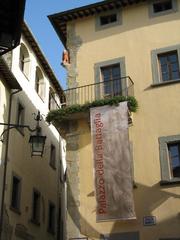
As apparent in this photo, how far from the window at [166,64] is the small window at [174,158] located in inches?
105

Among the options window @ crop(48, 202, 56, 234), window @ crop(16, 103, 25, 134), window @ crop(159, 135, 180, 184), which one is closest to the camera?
window @ crop(159, 135, 180, 184)

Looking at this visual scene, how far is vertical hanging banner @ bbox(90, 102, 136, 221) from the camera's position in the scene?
1411 centimetres

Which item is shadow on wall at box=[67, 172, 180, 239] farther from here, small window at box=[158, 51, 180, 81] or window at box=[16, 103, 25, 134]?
window at box=[16, 103, 25, 134]

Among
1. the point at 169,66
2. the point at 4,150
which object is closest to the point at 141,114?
the point at 169,66

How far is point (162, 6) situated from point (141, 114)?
5246 mm

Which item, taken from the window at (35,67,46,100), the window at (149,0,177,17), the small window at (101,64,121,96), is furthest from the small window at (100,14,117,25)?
the window at (35,67,46,100)

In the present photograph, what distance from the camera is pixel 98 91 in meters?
17.4

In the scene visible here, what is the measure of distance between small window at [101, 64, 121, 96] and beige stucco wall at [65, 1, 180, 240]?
0.44m

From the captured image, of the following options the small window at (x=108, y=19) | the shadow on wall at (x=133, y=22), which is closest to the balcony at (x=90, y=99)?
the shadow on wall at (x=133, y=22)

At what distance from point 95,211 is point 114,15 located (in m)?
8.76

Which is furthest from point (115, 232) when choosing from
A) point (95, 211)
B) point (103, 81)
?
point (103, 81)

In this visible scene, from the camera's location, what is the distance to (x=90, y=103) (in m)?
16.3

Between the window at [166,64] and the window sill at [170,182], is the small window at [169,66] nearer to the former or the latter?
the window at [166,64]

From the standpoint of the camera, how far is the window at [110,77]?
17281 millimetres
